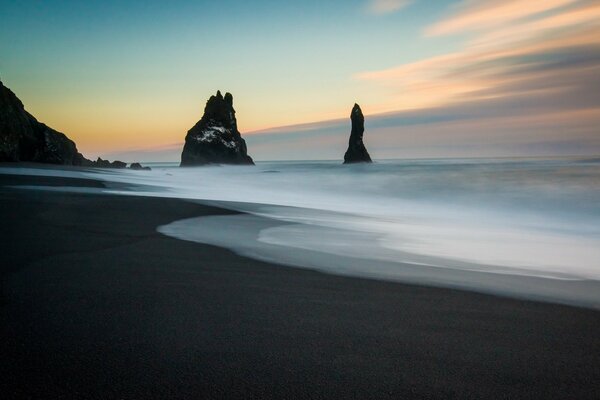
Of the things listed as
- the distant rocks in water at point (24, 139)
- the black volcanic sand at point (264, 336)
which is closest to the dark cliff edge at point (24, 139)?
the distant rocks in water at point (24, 139)

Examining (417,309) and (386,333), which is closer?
(386,333)

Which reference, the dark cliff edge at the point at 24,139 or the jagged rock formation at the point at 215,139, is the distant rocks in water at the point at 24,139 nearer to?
the dark cliff edge at the point at 24,139

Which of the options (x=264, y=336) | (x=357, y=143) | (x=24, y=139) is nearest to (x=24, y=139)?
(x=24, y=139)

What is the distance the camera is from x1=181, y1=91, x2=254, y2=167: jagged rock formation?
339 ft

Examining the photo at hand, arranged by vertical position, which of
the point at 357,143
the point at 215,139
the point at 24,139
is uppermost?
the point at 357,143

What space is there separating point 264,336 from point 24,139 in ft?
113

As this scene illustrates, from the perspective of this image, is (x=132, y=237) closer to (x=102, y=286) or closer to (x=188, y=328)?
(x=102, y=286)

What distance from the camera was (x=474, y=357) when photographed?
7.11 ft

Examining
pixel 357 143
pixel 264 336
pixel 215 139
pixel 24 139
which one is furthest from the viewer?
pixel 357 143

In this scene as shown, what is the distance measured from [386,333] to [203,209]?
7025 millimetres

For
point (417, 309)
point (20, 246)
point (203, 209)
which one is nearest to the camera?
point (417, 309)

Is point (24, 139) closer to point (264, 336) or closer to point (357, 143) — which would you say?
point (264, 336)

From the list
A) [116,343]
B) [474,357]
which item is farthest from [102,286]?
[474,357]

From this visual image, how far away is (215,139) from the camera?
104500mm
